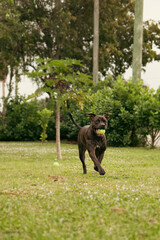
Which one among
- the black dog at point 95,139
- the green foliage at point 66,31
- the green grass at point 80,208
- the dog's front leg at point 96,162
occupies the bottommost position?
the green grass at point 80,208

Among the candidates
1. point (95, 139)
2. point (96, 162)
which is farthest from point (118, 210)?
point (95, 139)

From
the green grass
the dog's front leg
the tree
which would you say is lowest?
the green grass

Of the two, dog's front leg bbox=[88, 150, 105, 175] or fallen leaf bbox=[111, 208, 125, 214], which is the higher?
dog's front leg bbox=[88, 150, 105, 175]

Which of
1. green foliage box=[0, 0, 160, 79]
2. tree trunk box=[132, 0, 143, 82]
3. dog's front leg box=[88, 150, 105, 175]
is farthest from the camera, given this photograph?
green foliage box=[0, 0, 160, 79]

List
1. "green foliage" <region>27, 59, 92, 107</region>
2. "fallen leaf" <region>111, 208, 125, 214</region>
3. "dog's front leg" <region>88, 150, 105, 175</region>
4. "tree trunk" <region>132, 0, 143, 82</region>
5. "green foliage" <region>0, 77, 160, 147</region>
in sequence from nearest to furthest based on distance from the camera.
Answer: "fallen leaf" <region>111, 208, 125, 214</region> < "dog's front leg" <region>88, 150, 105, 175</region> < "green foliage" <region>27, 59, 92, 107</region> < "green foliage" <region>0, 77, 160, 147</region> < "tree trunk" <region>132, 0, 143, 82</region>

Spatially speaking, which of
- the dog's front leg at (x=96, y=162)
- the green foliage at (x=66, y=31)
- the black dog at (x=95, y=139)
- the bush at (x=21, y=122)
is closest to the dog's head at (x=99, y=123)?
the black dog at (x=95, y=139)

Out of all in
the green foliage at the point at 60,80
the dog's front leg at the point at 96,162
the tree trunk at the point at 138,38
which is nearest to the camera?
the dog's front leg at the point at 96,162

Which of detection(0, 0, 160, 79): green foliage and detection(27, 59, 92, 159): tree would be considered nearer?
detection(27, 59, 92, 159): tree

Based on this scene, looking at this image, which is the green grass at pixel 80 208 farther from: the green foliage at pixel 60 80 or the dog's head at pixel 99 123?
the green foliage at pixel 60 80

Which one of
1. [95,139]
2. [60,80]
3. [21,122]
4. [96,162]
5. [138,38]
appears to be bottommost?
[96,162]

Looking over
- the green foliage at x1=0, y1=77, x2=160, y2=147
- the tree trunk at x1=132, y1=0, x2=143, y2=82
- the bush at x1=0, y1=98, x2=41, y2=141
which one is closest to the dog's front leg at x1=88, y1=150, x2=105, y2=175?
the green foliage at x1=0, y1=77, x2=160, y2=147

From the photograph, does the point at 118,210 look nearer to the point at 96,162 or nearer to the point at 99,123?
the point at 96,162

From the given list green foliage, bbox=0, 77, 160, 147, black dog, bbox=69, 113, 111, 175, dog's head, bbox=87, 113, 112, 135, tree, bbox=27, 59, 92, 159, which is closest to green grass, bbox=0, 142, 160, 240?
black dog, bbox=69, 113, 111, 175

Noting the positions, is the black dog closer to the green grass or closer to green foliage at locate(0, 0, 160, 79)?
the green grass
